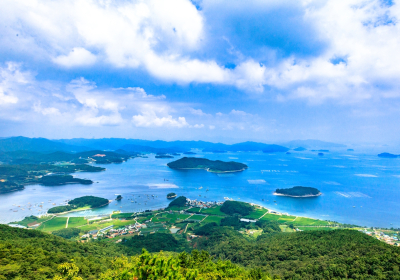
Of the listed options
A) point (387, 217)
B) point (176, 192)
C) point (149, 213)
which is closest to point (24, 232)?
point (149, 213)

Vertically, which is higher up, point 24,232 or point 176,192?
point 24,232

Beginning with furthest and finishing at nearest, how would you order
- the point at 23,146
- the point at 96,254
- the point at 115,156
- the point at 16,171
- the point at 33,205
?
the point at 23,146 < the point at 115,156 < the point at 16,171 < the point at 33,205 < the point at 96,254

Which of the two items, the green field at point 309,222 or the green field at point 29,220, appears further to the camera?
the green field at point 309,222

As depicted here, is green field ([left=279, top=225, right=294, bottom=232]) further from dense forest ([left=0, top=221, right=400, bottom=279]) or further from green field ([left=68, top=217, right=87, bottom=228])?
green field ([left=68, top=217, right=87, bottom=228])

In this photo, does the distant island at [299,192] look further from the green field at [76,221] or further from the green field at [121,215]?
the green field at [76,221]

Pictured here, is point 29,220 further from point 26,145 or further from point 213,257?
point 26,145

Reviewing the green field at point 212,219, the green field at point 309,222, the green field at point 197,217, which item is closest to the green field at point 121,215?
the green field at point 197,217

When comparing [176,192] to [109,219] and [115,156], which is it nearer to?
Answer: [109,219]

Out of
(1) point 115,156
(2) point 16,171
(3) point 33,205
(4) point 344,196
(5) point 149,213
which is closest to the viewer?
(5) point 149,213
